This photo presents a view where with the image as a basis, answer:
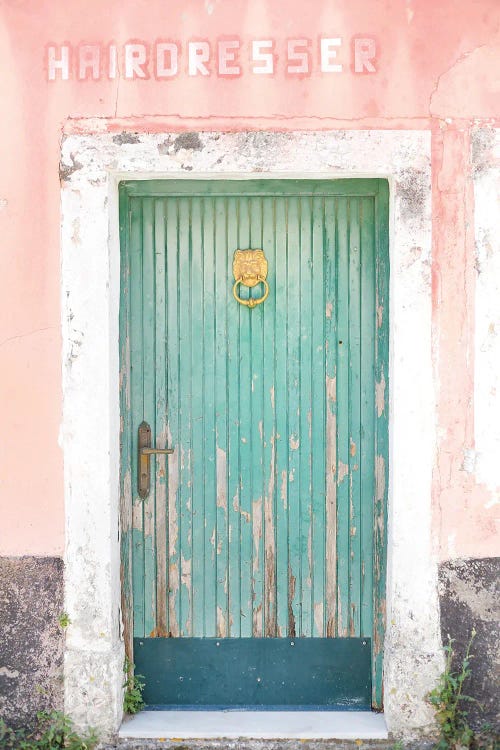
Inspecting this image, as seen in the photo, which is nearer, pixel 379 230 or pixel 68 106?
pixel 68 106

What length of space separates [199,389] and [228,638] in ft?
3.99

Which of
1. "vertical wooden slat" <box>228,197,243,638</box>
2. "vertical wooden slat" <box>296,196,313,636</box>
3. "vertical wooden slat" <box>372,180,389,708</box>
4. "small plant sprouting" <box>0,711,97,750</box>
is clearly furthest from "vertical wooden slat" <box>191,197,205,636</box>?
"vertical wooden slat" <box>372,180,389,708</box>

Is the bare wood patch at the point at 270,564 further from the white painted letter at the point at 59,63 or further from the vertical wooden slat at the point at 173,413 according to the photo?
the white painted letter at the point at 59,63

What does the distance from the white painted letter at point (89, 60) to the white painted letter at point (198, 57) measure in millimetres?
397

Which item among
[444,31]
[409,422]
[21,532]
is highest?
[444,31]

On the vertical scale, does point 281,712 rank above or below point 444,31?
below

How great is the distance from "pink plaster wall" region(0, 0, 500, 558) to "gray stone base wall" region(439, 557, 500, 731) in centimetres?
9

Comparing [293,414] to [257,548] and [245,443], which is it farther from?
[257,548]

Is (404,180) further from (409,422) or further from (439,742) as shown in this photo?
(439,742)

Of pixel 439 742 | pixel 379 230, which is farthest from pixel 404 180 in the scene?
pixel 439 742

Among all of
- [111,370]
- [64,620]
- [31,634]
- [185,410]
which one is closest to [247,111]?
[111,370]

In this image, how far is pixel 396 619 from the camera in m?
3.20

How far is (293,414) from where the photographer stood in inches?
136

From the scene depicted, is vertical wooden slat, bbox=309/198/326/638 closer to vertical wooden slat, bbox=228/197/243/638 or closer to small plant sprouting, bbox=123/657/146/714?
vertical wooden slat, bbox=228/197/243/638
